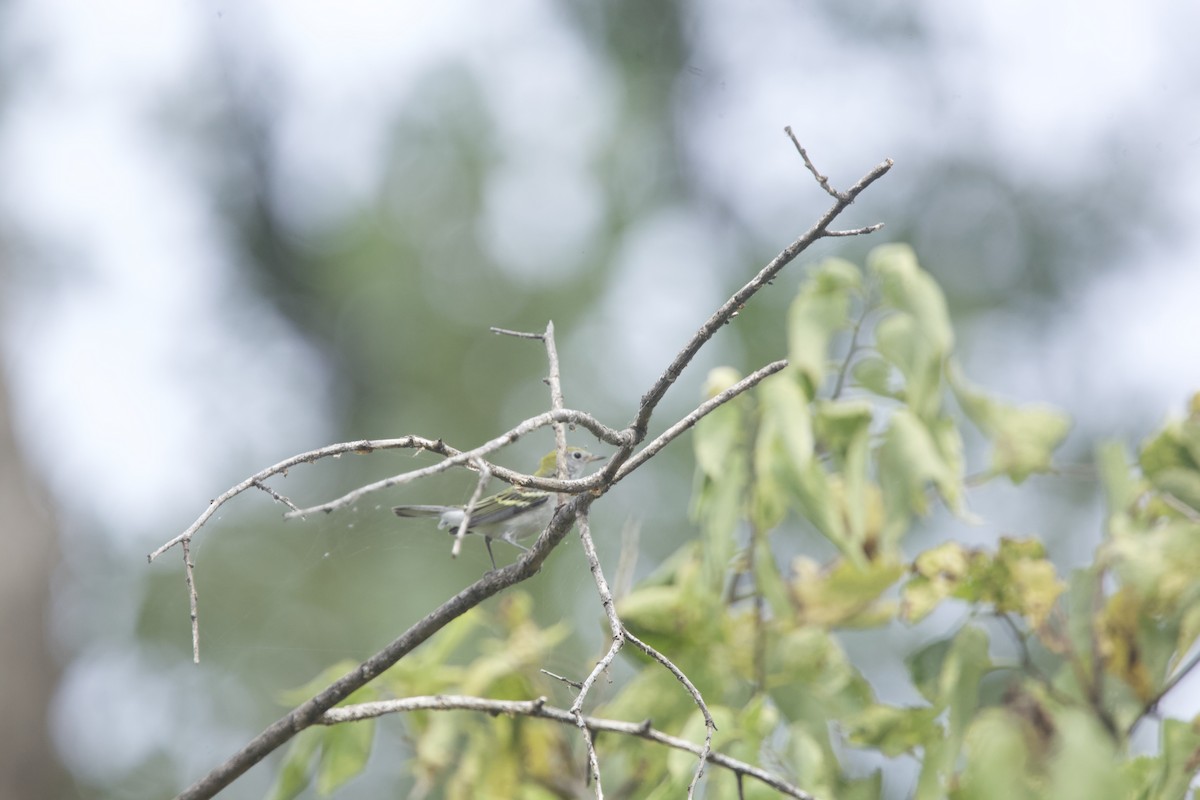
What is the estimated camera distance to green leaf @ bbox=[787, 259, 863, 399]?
2266 mm

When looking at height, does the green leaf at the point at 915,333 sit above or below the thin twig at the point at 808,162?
above

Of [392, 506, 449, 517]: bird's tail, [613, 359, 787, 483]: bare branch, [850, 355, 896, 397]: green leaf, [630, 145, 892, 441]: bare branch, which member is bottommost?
[613, 359, 787, 483]: bare branch

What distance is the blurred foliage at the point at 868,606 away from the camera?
6.83ft

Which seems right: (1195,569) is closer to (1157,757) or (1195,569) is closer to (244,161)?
(1157,757)

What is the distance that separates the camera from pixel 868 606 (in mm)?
2750

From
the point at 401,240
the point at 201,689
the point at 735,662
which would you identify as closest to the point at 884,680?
the point at 735,662

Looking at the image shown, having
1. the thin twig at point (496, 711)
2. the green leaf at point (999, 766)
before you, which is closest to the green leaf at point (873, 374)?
the green leaf at point (999, 766)

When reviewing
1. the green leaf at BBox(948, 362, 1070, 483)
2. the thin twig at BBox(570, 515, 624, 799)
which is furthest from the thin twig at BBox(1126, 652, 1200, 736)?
the thin twig at BBox(570, 515, 624, 799)

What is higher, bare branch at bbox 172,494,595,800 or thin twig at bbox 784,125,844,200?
thin twig at bbox 784,125,844,200

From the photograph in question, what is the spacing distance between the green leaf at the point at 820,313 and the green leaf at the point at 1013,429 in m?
0.27

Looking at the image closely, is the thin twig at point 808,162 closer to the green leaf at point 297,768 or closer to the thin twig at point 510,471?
the thin twig at point 510,471

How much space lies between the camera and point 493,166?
504 inches

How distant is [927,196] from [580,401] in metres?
4.54

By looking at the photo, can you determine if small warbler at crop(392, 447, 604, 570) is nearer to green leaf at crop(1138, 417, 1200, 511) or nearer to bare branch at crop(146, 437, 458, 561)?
bare branch at crop(146, 437, 458, 561)
